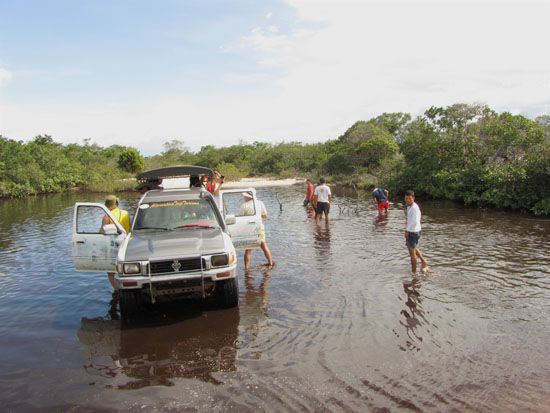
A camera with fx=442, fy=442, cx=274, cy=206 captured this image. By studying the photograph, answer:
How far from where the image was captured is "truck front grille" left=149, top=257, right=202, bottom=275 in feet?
20.6

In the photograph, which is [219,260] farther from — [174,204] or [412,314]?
[412,314]

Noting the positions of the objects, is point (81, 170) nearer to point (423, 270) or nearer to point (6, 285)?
point (6, 285)

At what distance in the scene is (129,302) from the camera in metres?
6.65

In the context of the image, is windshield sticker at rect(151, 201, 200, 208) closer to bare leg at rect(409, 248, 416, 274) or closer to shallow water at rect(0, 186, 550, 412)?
shallow water at rect(0, 186, 550, 412)

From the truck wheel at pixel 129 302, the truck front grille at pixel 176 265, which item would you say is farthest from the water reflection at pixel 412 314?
the truck wheel at pixel 129 302

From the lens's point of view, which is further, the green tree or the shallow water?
the green tree

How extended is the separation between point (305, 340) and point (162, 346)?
77.3 inches

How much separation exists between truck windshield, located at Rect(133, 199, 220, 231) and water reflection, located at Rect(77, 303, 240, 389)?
4.57 ft

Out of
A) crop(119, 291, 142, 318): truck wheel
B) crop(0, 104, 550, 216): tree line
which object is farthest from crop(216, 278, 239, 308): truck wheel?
crop(0, 104, 550, 216): tree line

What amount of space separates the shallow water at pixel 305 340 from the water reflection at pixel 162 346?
0.03 metres

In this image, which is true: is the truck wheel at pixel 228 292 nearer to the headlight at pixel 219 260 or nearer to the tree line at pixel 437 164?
the headlight at pixel 219 260

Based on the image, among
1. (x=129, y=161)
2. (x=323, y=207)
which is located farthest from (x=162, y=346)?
(x=129, y=161)

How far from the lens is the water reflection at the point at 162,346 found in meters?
5.32

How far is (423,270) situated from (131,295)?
5.89 meters
